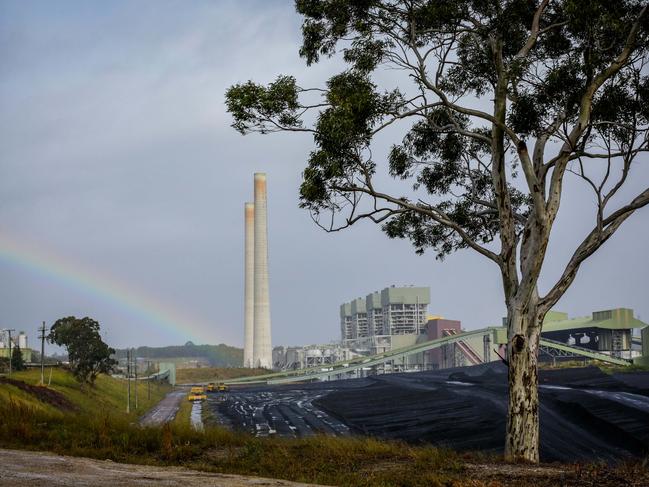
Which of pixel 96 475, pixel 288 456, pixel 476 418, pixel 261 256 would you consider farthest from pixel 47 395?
pixel 261 256

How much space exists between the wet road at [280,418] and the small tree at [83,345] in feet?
48.0

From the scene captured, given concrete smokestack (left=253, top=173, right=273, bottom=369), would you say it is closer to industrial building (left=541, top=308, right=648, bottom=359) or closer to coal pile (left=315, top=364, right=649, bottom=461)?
industrial building (left=541, top=308, right=648, bottom=359)

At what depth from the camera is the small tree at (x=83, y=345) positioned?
86.6m

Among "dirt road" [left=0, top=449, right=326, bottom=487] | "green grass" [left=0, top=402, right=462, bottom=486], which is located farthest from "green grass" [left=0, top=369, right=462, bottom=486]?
"dirt road" [left=0, top=449, right=326, bottom=487]

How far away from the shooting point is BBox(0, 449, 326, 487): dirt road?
12.6 metres

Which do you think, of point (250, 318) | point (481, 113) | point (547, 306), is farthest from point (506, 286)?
point (250, 318)

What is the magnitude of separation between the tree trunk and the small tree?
74.0m

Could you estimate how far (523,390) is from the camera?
19.9 metres

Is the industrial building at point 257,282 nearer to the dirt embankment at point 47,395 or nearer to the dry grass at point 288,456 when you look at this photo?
the dirt embankment at point 47,395

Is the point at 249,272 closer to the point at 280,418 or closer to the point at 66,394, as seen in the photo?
the point at 66,394

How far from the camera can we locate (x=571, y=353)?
14162 centimetres

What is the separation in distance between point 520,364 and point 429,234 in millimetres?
7615

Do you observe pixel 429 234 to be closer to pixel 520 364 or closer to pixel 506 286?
pixel 506 286

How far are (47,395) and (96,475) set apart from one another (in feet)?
187
